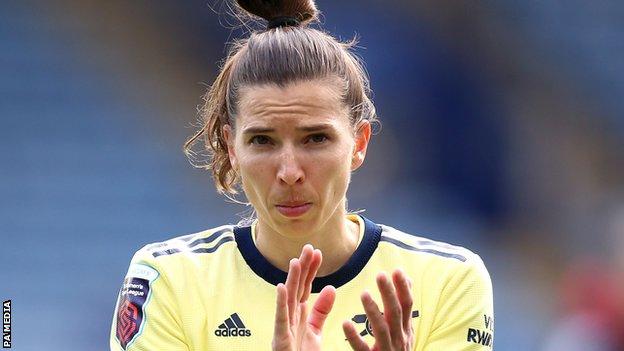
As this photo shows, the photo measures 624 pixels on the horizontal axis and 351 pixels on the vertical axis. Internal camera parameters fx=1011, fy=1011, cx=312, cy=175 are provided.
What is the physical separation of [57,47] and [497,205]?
238 cm

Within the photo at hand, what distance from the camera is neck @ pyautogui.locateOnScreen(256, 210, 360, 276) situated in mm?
2586

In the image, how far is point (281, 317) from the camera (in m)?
2.07

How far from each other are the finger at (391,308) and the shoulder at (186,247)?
0.76m

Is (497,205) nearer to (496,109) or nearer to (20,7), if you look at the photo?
(496,109)

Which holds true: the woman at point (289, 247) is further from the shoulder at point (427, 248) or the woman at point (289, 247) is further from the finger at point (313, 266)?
the finger at point (313, 266)

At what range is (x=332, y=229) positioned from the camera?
2.59m

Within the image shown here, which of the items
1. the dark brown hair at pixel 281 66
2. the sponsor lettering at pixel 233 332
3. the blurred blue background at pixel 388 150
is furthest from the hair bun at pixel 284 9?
the blurred blue background at pixel 388 150

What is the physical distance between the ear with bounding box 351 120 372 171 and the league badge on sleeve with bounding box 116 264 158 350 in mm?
583

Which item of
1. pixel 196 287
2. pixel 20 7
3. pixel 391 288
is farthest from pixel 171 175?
pixel 391 288

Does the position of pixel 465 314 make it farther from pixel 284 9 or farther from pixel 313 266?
pixel 284 9

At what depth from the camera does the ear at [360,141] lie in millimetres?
2604

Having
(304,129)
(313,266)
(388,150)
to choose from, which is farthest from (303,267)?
(388,150)

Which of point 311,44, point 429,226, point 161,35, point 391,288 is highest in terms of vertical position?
point 161,35

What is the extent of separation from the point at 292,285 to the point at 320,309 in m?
0.12
